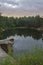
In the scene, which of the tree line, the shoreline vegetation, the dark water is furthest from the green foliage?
the tree line

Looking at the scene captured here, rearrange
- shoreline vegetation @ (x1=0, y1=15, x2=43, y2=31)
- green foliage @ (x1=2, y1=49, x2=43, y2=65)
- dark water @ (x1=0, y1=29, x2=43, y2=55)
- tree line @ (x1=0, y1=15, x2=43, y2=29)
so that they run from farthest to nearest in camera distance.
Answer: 1. tree line @ (x1=0, y1=15, x2=43, y2=29)
2. shoreline vegetation @ (x1=0, y1=15, x2=43, y2=31)
3. dark water @ (x1=0, y1=29, x2=43, y2=55)
4. green foliage @ (x1=2, y1=49, x2=43, y2=65)

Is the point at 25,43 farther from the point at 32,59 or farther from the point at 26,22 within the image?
the point at 26,22

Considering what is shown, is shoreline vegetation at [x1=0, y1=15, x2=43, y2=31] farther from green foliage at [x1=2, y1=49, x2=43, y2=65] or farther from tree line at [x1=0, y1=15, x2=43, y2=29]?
green foliage at [x1=2, y1=49, x2=43, y2=65]

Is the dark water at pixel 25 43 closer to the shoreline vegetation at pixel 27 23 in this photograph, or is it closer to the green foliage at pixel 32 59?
the green foliage at pixel 32 59

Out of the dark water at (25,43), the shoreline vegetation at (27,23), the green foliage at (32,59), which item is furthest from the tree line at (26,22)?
the green foliage at (32,59)

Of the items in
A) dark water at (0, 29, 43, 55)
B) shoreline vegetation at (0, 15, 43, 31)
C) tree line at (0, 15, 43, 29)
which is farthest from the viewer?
tree line at (0, 15, 43, 29)

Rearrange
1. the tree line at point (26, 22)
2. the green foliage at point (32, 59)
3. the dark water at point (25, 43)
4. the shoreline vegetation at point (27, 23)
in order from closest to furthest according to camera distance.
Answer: the green foliage at point (32, 59) < the dark water at point (25, 43) < the shoreline vegetation at point (27, 23) < the tree line at point (26, 22)

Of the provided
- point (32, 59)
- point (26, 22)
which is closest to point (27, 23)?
point (26, 22)

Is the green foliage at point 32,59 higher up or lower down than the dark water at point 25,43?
higher up

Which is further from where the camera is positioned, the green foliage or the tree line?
the tree line

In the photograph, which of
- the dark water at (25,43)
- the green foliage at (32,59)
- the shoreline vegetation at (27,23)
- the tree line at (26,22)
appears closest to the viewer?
the green foliage at (32,59)

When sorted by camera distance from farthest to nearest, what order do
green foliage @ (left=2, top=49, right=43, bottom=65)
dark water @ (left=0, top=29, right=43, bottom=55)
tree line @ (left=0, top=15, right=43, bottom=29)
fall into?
tree line @ (left=0, top=15, right=43, bottom=29)
dark water @ (left=0, top=29, right=43, bottom=55)
green foliage @ (left=2, top=49, right=43, bottom=65)

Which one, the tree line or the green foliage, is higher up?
the green foliage

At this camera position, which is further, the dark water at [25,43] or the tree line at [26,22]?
the tree line at [26,22]
